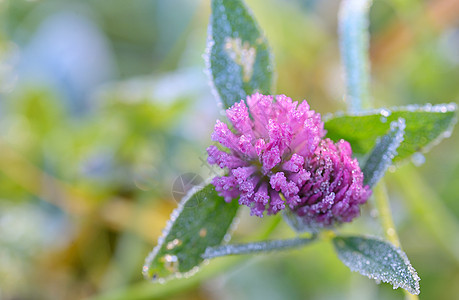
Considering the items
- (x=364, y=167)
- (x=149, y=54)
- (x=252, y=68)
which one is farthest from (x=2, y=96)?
(x=364, y=167)

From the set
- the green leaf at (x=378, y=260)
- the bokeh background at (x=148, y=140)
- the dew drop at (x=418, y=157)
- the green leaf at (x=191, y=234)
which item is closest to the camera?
the green leaf at (x=378, y=260)

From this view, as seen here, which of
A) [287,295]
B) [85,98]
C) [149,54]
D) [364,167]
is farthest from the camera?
[149,54]

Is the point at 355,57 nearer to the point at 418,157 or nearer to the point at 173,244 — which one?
the point at 418,157

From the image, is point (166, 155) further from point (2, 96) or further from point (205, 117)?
point (2, 96)

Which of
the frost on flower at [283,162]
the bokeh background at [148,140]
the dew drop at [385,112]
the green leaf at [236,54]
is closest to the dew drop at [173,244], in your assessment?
the frost on flower at [283,162]

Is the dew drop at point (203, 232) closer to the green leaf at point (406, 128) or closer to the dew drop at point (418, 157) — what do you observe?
the green leaf at point (406, 128)

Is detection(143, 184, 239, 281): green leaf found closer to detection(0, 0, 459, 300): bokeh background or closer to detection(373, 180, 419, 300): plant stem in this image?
detection(373, 180, 419, 300): plant stem
